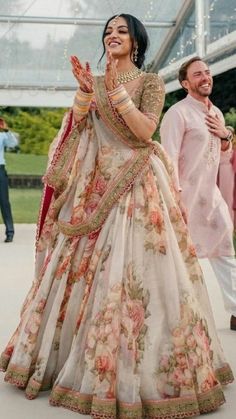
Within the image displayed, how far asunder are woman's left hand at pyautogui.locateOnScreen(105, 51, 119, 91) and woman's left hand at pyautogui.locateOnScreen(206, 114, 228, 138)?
127cm

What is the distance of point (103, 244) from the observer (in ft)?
9.71

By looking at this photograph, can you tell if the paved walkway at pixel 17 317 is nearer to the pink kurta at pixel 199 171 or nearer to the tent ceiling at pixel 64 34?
the pink kurta at pixel 199 171

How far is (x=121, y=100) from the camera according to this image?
2871 millimetres

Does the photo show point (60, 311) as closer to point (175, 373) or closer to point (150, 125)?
point (175, 373)

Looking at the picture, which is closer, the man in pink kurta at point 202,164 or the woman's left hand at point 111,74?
the woman's left hand at point 111,74

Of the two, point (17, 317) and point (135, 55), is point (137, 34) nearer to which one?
point (135, 55)

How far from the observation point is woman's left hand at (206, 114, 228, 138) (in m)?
4.09

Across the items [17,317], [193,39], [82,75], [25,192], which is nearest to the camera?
[82,75]

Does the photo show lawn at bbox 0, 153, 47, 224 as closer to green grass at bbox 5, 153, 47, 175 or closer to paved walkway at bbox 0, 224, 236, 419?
green grass at bbox 5, 153, 47, 175

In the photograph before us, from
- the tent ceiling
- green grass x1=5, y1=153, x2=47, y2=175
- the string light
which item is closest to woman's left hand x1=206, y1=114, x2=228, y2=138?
the string light

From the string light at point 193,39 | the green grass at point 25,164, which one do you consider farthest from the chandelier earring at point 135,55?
A: the green grass at point 25,164

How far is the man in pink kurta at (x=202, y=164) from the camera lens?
4.06 m

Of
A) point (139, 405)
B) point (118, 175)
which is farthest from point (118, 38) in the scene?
point (139, 405)

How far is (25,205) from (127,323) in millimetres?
11712
